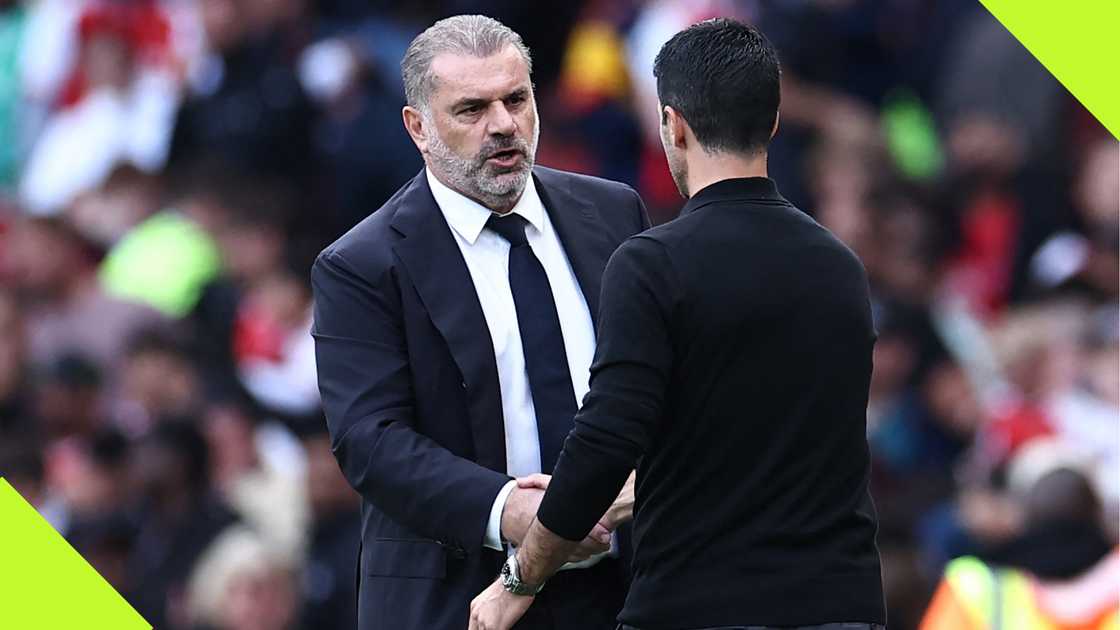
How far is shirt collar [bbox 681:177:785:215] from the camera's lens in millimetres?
3115

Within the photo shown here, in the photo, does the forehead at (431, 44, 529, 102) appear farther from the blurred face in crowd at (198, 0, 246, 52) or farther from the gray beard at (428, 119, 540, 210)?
the blurred face in crowd at (198, 0, 246, 52)

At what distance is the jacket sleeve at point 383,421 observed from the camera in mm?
3506

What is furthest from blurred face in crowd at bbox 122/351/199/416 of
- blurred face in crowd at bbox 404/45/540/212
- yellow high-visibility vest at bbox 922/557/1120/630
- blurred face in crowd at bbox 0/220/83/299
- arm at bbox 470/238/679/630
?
arm at bbox 470/238/679/630

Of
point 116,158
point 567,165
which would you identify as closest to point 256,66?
point 116,158

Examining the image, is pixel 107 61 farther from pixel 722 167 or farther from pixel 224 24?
pixel 722 167

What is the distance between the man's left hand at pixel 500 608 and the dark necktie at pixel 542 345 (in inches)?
12.1

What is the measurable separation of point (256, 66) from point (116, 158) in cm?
82

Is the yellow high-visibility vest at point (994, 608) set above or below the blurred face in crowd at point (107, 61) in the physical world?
below

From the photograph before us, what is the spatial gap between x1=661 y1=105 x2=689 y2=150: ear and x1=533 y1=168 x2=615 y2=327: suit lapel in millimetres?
626

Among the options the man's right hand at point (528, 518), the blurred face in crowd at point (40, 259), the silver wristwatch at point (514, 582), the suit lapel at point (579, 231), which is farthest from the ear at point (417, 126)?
the blurred face in crowd at point (40, 259)

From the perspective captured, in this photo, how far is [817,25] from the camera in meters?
8.20

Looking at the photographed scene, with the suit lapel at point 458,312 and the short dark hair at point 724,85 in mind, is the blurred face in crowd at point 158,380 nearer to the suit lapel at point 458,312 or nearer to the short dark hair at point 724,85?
the suit lapel at point 458,312

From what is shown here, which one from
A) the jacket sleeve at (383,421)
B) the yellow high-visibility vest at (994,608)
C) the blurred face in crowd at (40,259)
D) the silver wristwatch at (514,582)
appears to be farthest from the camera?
the blurred face in crowd at (40,259)

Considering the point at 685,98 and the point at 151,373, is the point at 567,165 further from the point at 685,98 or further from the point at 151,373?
the point at 685,98
